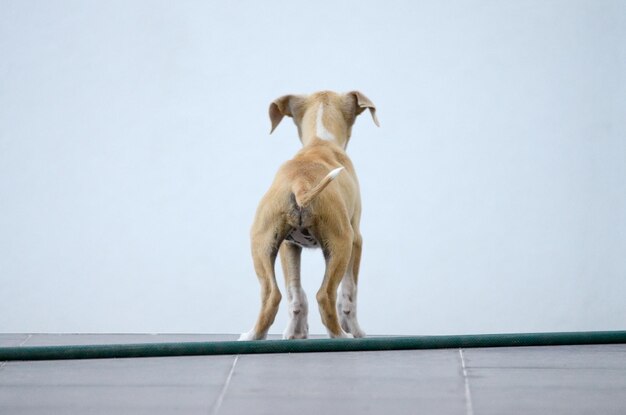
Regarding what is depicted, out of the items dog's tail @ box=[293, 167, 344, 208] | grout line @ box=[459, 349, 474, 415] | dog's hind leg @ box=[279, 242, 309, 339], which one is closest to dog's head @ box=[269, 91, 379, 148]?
dog's hind leg @ box=[279, 242, 309, 339]

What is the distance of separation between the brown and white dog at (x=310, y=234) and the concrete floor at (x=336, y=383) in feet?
1.15

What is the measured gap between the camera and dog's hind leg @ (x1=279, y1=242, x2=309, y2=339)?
16.2ft

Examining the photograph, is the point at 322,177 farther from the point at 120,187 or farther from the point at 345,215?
the point at 120,187

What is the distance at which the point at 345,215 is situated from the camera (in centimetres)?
468

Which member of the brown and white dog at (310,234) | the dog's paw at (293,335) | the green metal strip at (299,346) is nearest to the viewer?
the green metal strip at (299,346)

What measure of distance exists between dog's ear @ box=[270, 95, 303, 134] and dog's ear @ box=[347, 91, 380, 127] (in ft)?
0.79

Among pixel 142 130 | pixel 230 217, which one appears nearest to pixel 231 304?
pixel 230 217

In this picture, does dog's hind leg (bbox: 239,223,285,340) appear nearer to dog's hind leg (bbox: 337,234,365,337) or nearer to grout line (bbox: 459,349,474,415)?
dog's hind leg (bbox: 337,234,365,337)

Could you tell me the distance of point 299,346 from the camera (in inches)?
166

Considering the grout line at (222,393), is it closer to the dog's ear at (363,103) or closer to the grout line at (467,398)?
the grout line at (467,398)

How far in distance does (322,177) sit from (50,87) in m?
3.48

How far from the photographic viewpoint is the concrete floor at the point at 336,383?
11.3 ft

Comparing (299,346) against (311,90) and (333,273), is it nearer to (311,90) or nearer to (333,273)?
(333,273)

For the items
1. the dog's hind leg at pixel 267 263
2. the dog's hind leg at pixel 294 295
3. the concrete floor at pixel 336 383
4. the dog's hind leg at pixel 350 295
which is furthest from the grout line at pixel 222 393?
the dog's hind leg at pixel 350 295
